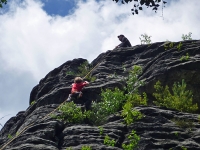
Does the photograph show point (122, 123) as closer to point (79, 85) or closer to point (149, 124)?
point (149, 124)

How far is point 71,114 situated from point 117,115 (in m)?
1.69

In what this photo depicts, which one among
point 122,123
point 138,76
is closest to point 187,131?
point 122,123

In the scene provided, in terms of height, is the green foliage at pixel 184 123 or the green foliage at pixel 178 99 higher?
the green foliage at pixel 178 99

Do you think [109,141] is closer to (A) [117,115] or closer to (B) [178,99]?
(A) [117,115]

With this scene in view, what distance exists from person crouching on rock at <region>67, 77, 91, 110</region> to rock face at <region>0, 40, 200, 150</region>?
321 mm

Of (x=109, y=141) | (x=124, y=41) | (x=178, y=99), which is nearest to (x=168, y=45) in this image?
(x=124, y=41)

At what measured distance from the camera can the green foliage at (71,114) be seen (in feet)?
51.8

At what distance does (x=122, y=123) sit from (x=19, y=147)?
3058 mm

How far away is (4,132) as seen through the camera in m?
20.9

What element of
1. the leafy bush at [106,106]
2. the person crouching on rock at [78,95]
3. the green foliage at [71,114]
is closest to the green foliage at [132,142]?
the leafy bush at [106,106]

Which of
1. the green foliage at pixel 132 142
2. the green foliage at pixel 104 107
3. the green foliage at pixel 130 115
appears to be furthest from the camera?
the green foliage at pixel 104 107

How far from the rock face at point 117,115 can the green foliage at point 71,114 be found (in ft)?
1.27

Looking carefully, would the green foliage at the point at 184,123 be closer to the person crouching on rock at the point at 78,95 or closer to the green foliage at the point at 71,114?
the green foliage at the point at 71,114

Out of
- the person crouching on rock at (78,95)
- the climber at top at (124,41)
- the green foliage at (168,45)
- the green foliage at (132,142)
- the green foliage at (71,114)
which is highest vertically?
the climber at top at (124,41)
